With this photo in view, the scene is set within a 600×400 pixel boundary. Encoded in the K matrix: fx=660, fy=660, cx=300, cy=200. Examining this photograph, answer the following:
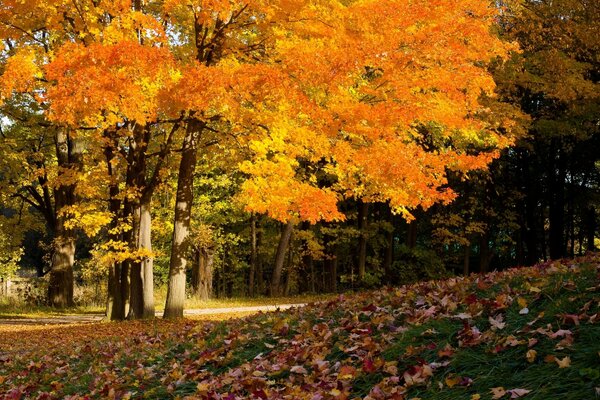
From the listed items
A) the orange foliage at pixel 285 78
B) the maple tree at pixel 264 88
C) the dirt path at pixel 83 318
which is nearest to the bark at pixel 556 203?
the maple tree at pixel 264 88

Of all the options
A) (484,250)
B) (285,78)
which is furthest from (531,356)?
(484,250)

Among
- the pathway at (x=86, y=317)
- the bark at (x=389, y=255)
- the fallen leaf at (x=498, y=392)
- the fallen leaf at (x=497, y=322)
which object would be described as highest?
the bark at (x=389, y=255)

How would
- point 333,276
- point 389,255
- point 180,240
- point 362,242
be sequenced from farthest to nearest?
point 333,276 < point 389,255 < point 362,242 < point 180,240

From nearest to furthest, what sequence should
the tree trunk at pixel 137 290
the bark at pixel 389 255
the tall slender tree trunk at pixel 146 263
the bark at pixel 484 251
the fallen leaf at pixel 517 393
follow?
1. the fallen leaf at pixel 517 393
2. the tall slender tree trunk at pixel 146 263
3. the tree trunk at pixel 137 290
4. the bark at pixel 389 255
5. the bark at pixel 484 251

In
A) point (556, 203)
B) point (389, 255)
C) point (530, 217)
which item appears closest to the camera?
point (556, 203)

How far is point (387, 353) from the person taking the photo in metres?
5.74

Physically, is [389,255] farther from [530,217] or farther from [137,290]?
[137,290]

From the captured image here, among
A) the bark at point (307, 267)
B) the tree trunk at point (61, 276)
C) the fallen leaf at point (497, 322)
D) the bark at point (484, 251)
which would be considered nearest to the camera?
the fallen leaf at point (497, 322)

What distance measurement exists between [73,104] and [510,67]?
15.1 meters

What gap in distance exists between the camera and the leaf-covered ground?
15.3 ft

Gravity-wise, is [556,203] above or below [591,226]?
above

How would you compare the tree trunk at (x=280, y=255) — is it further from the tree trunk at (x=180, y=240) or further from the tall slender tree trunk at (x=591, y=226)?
the tall slender tree trunk at (x=591, y=226)

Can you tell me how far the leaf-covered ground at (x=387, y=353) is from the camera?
4660 millimetres

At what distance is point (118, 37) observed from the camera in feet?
42.9
